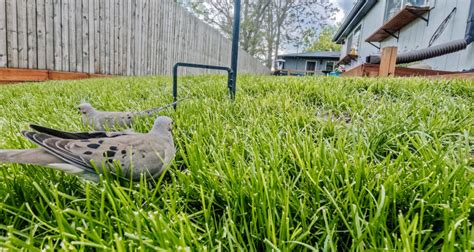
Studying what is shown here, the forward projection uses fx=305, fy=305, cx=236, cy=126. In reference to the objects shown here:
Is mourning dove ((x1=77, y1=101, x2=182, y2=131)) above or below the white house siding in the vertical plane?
below

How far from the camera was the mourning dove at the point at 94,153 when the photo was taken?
0.83 meters

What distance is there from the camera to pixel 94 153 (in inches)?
33.9

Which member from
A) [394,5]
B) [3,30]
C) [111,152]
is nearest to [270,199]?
[111,152]

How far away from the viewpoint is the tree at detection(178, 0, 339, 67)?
20.2 meters

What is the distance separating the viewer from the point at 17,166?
1.02 meters

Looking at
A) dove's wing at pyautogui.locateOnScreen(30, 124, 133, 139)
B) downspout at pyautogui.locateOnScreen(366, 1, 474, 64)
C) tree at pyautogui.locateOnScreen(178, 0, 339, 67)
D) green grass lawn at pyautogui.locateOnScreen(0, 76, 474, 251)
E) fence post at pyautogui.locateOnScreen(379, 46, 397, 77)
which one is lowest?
green grass lawn at pyautogui.locateOnScreen(0, 76, 474, 251)

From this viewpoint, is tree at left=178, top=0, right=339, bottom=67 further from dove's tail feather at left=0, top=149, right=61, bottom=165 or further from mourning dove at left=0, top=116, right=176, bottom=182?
dove's tail feather at left=0, top=149, right=61, bottom=165

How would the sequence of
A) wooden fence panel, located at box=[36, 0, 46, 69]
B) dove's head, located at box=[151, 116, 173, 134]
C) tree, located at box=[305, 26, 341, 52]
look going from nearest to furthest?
1. dove's head, located at box=[151, 116, 173, 134]
2. wooden fence panel, located at box=[36, 0, 46, 69]
3. tree, located at box=[305, 26, 341, 52]

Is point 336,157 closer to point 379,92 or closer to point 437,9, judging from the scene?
point 379,92

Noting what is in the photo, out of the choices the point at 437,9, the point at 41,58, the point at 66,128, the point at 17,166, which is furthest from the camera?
the point at 437,9

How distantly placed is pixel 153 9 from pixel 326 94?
22.2ft

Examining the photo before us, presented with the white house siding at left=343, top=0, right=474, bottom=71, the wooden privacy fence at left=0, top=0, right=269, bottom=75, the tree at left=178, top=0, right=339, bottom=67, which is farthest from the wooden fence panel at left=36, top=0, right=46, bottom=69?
the tree at left=178, top=0, right=339, bottom=67

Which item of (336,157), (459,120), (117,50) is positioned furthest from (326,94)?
(117,50)

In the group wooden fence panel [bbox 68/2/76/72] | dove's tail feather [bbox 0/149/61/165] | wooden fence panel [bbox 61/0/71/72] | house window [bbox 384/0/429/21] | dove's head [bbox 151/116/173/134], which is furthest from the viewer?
house window [bbox 384/0/429/21]
